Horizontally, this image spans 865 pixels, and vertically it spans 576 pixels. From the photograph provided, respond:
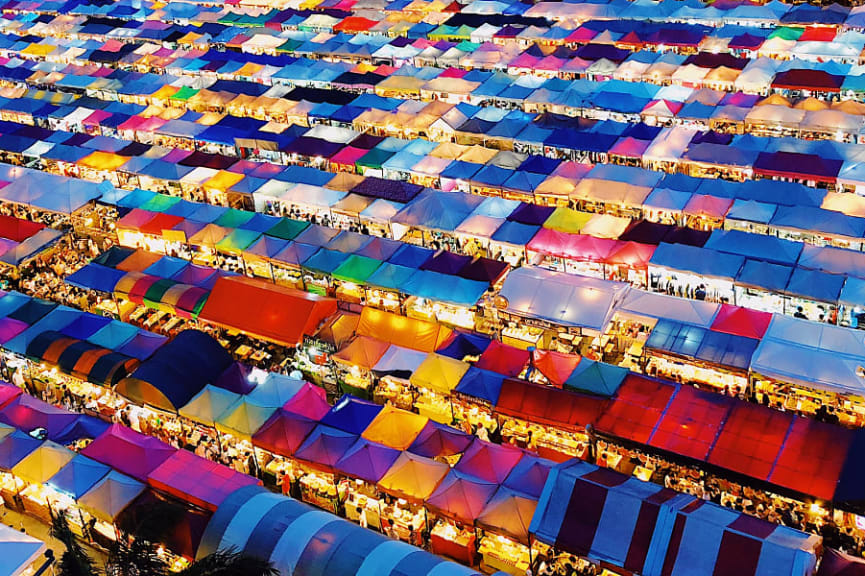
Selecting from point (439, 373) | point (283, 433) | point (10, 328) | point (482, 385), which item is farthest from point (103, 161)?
point (482, 385)

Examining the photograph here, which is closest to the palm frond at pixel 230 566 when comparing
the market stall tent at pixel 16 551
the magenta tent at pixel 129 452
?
the market stall tent at pixel 16 551

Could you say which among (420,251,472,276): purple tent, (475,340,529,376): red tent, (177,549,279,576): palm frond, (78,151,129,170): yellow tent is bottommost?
(475,340,529,376): red tent

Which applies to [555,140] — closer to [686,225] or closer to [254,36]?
[686,225]

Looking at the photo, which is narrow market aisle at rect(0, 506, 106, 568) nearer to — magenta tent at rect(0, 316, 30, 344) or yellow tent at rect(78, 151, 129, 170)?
magenta tent at rect(0, 316, 30, 344)

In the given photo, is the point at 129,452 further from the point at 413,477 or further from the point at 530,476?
the point at 530,476

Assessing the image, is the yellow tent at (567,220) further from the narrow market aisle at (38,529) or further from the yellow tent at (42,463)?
the narrow market aisle at (38,529)

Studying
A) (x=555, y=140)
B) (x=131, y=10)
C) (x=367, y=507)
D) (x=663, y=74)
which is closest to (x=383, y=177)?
(x=555, y=140)

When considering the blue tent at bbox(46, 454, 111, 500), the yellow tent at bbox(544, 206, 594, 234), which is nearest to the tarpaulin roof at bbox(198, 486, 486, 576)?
the blue tent at bbox(46, 454, 111, 500)
